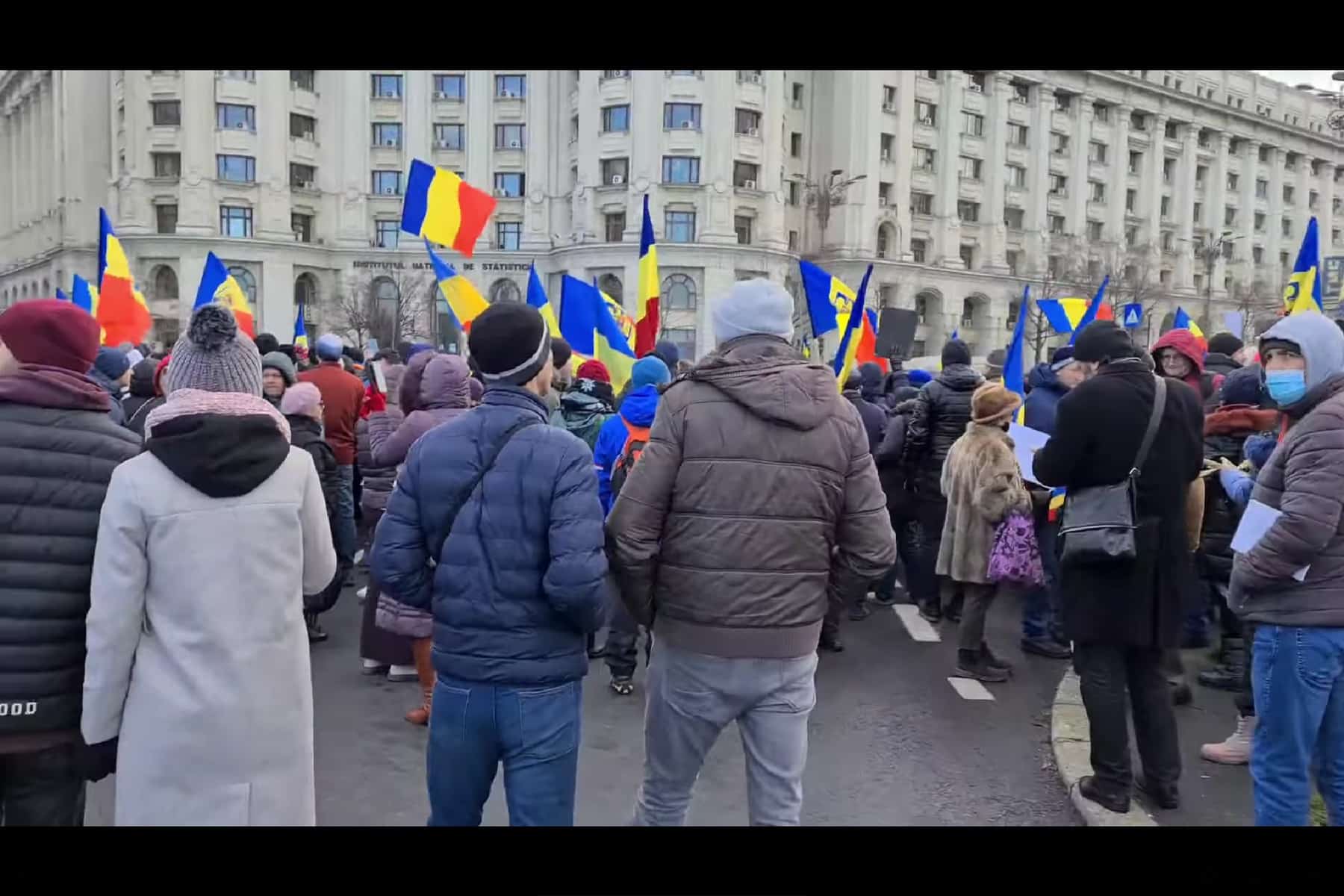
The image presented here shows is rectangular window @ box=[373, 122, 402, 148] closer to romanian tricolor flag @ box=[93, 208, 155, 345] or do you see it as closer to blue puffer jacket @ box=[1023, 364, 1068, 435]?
romanian tricolor flag @ box=[93, 208, 155, 345]

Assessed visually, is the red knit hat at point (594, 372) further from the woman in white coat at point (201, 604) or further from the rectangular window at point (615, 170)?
the rectangular window at point (615, 170)

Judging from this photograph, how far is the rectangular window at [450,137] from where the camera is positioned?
181 ft

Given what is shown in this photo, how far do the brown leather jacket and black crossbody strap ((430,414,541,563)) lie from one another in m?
0.40

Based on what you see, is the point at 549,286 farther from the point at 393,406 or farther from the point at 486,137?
the point at 393,406

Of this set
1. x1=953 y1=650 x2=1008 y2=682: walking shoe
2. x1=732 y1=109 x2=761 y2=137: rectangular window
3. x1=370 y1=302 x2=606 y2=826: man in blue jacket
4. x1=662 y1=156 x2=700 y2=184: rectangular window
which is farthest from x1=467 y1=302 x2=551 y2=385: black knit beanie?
x1=732 y1=109 x2=761 y2=137: rectangular window

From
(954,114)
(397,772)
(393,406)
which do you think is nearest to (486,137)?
(954,114)

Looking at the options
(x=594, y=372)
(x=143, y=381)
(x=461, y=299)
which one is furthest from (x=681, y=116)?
(x=143, y=381)

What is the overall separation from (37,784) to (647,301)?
4.92m

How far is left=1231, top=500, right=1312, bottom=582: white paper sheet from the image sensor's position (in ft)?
11.6

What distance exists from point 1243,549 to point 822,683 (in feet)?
10.0

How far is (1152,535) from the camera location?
4.11m

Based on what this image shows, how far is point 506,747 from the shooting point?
3.10m

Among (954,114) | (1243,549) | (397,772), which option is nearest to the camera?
(1243,549)

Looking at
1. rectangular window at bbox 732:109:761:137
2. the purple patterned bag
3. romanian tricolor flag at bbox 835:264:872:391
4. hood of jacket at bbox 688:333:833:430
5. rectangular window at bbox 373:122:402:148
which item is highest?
rectangular window at bbox 732:109:761:137
